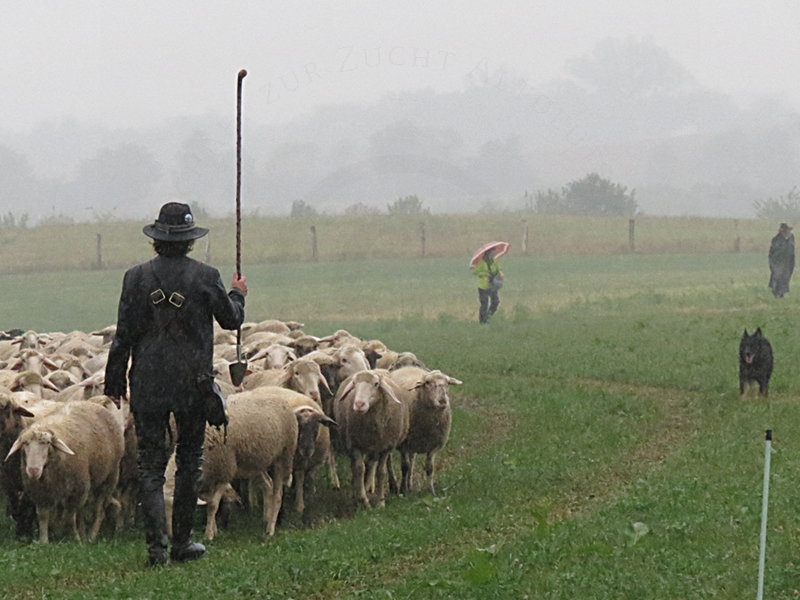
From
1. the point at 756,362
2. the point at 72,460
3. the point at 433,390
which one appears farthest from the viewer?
the point at 756,362

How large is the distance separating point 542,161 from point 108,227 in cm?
9867

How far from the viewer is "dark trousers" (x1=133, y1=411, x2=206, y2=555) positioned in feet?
28.2

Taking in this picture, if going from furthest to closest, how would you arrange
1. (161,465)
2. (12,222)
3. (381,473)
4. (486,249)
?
(12,222) → (486,249) → (381,473) → (161,465)

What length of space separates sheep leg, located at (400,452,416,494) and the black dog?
6158 millimetres

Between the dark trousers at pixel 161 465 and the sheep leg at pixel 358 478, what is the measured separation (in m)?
3.43

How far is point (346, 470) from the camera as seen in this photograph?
45.6ft

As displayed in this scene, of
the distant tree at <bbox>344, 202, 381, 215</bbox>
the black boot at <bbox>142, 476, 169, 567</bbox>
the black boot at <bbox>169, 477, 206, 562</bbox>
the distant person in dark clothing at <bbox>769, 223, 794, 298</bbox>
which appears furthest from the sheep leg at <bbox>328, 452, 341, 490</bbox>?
the distant tree at <bbox>344, 202, 381, 215</bbox>

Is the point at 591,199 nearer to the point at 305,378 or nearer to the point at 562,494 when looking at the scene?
the point at 305,378

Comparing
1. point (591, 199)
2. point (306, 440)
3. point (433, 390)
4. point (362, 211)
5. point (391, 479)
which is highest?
point (591, 199)

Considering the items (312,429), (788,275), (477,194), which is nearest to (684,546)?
(312,429)

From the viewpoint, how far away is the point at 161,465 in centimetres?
866

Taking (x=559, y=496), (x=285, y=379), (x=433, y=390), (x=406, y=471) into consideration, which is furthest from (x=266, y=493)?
(x=559, y=496)

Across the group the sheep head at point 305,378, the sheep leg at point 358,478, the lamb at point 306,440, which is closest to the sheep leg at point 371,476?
the sheep leg at point 358,478

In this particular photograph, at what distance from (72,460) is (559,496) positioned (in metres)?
4.50
